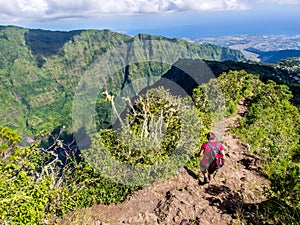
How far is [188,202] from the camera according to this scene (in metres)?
7.44

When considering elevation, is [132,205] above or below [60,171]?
below

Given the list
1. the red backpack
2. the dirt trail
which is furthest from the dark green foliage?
the red backpack

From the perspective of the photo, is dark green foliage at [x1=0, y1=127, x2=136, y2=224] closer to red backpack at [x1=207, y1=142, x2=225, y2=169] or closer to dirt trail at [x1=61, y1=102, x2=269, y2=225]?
dirt trail at [x1=61, y1=102, x2=269, y2=225]

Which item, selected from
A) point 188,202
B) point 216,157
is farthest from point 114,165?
point 216,157

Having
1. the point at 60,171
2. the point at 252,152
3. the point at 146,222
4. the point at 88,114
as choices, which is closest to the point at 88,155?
the point at 60,171

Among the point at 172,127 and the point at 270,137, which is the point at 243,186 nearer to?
the point at 172,127

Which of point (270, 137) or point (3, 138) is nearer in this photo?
point (3, 138)

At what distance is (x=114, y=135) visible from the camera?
29.7 feet

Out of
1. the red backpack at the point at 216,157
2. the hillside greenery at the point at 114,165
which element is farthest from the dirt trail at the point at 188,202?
the red backpack at the point at 216,157

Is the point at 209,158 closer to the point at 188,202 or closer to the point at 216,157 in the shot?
the point at 216,157

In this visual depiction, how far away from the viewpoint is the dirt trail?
266 inches

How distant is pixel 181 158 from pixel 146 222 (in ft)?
10.6

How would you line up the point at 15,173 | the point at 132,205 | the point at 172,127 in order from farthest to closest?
the point at 172,127 < the point at 132,205 < the point at 15,173

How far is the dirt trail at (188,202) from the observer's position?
6762 millimetres
